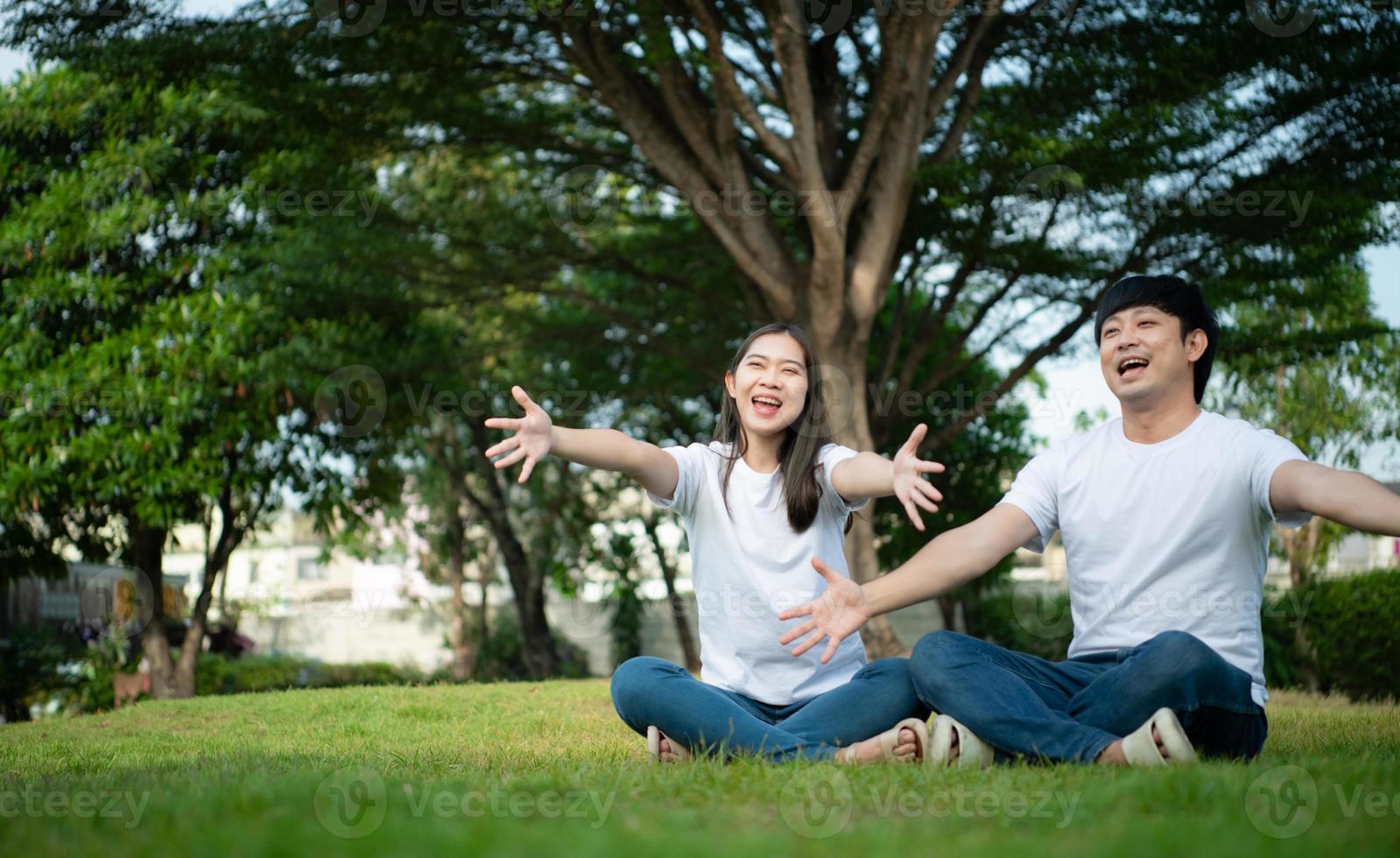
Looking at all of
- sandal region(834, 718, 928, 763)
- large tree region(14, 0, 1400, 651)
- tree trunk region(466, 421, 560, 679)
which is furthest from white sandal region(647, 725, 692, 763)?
tree trunk region(466, 421, 560, 679)

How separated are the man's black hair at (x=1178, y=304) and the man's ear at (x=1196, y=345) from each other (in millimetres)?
10

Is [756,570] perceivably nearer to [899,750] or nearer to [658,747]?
[658,747]

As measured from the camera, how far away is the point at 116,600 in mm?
18578

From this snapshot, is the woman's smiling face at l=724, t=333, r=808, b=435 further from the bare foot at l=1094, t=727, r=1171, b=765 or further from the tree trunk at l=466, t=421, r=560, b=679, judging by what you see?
the tree trunk at l=466, t=421, r=560, b=679

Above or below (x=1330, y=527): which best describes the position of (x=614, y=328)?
above

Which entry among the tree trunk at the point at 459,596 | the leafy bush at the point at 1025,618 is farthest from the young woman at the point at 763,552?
the tree trunk at the point at 459,596

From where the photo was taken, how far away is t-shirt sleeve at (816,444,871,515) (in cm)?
433

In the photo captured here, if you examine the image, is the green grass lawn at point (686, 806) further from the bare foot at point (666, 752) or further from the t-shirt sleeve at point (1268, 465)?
the t-shirt sleeve at point (1268, 465)

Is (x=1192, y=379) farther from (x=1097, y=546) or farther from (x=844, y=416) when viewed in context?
(x=844, y=416)

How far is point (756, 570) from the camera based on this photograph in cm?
427

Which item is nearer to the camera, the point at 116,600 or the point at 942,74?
the point at 942,74

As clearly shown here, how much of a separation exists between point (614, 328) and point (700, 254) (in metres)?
1.39

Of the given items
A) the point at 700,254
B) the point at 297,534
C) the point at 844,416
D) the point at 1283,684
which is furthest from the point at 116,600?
the point at 297,534

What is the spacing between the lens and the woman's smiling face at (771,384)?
4.43m
